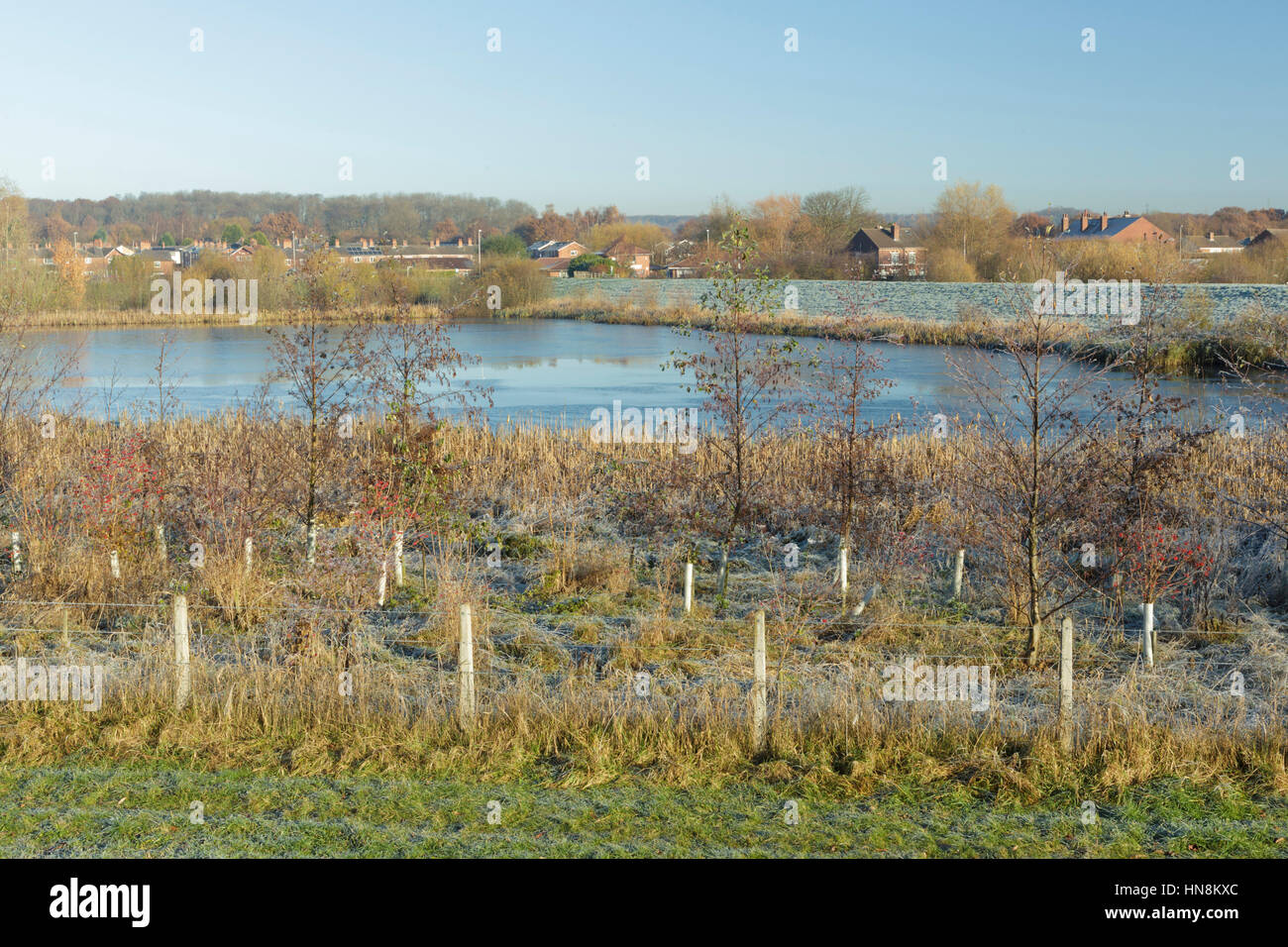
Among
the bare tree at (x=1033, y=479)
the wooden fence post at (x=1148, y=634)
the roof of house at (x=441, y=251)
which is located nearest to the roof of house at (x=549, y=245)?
the roof of house at (x=441, y=251)

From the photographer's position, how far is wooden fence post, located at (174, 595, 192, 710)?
755 centimetres

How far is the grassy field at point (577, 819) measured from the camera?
5754 mm

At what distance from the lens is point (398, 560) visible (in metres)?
10.9

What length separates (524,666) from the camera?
880cm

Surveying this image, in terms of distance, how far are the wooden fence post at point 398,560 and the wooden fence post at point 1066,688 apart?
5941 mm

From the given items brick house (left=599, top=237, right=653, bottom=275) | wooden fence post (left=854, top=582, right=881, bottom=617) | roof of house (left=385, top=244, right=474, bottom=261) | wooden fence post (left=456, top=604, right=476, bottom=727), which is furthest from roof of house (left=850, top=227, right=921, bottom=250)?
wooden fence post (left=456, top=604, right=476, bottom=727)

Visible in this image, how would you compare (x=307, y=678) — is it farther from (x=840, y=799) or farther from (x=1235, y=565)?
(x=1235, y=565)

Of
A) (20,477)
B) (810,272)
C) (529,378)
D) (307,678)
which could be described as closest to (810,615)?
(307,678)

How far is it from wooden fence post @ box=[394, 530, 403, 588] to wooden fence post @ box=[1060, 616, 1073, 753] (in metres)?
5.94

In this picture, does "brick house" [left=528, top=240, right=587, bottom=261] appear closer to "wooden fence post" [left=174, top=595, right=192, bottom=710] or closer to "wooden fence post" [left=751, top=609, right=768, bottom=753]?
"wooden fence post" [left=174, top=595, right=192, bottom=710]

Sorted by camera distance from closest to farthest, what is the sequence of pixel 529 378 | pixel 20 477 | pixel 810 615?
pixel 810 615 < pixel 20 477 < pixel 529 378

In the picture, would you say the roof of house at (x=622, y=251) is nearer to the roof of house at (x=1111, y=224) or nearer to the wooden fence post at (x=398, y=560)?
the roof of house at (x=1111, y=224)

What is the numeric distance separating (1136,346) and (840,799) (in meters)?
7.34

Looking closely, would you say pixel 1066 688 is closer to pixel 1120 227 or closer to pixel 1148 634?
pixel 1148 634
